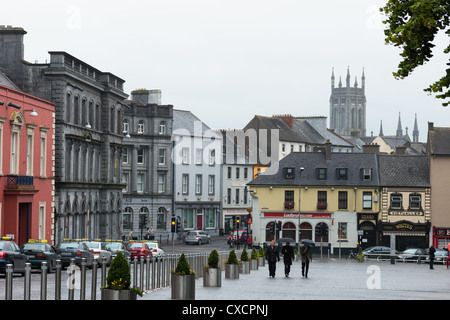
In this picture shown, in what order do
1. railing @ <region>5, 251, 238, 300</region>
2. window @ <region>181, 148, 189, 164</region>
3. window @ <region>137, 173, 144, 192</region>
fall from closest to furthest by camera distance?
railing @ <region>5, 251, 238, 300</region>, window @ <region>137, 173, 144, 192</region>, window @ <region>181, 148, 189, 164</region>

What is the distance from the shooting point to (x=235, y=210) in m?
111

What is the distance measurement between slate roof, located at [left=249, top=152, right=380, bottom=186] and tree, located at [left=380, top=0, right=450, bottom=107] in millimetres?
63349

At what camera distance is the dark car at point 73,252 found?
3984cm

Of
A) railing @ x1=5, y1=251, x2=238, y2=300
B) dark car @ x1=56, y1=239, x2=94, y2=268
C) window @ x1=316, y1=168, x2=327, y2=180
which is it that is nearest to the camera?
railing @ x1=5, y1=251, x2=238, y2=300

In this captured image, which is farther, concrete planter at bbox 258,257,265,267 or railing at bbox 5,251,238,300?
concrete planter at bbox 258,257,265,267

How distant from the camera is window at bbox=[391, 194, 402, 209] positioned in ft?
271

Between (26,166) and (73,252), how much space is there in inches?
505

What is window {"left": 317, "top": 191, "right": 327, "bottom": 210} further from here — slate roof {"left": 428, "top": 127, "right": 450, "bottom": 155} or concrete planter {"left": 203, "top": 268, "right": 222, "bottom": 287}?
concrete planter {"left": 203, "top": 268, "right": 222, "bottom": 287}

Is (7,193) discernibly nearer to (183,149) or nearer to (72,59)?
(72,59)

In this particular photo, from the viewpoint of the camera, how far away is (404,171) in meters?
84.1

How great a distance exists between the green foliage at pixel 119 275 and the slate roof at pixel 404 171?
6543 centimetres

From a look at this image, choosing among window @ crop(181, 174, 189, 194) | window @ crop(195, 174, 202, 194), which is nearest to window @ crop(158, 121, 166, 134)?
window @ crop(181, 174, 189, 194)
